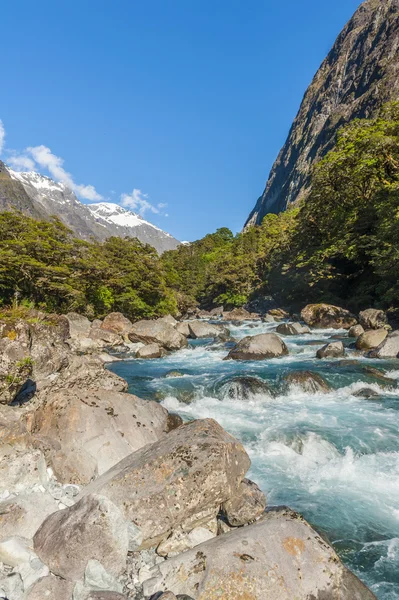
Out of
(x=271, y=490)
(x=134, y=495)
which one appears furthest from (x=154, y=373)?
(x=134, y=495)

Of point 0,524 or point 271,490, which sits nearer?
point 0,524

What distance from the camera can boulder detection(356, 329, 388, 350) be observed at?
653 inches

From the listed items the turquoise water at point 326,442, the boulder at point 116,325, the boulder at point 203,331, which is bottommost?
the turquoise water at point 326,442

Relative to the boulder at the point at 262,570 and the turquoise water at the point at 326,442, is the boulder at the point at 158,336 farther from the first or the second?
the boulder at the point at 262,570

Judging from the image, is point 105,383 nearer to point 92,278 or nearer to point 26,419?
point 26,419

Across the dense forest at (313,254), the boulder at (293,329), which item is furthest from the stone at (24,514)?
the boulder at (293,329)

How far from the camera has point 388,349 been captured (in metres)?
15.3

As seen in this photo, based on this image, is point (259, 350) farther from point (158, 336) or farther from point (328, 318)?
point (328, 318)

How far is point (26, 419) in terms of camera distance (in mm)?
6766

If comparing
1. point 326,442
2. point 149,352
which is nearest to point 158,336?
point 149,352

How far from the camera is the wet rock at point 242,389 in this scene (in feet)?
37.4

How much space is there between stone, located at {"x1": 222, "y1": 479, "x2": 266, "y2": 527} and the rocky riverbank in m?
0.02

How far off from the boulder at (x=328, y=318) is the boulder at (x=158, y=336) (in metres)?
11.0

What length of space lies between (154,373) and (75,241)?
670 inches
